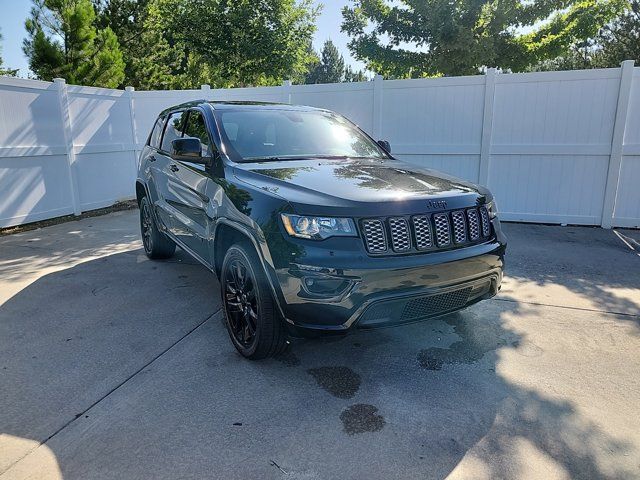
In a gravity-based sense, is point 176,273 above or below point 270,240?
below

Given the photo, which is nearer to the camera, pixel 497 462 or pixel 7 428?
pixel 497 462

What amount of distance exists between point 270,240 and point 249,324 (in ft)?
2.47

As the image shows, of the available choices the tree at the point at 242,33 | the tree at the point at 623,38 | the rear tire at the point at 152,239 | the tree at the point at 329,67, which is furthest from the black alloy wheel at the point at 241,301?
the tree at the point at 329,67

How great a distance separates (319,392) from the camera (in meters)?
2.92

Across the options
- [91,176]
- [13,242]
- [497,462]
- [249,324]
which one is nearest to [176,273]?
[249,324]

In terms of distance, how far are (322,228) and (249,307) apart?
0.88 m

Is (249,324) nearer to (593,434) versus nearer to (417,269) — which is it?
(417,269)

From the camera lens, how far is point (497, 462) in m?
2.28

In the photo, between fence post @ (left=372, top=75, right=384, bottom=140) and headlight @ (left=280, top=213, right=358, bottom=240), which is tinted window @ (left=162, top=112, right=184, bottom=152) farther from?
fence post @ (left=372, top=75, right=384, bottom=140)

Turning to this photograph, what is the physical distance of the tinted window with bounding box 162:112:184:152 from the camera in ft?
15.8

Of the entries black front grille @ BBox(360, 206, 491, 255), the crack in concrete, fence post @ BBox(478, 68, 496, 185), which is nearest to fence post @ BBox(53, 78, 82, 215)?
the crack in concrete

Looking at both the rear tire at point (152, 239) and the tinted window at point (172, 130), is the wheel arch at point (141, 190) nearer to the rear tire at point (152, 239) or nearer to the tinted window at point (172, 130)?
the rear tire at point (152, 239)

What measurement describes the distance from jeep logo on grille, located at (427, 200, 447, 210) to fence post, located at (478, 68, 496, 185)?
536cm

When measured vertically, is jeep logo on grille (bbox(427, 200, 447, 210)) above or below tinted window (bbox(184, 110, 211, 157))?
below
